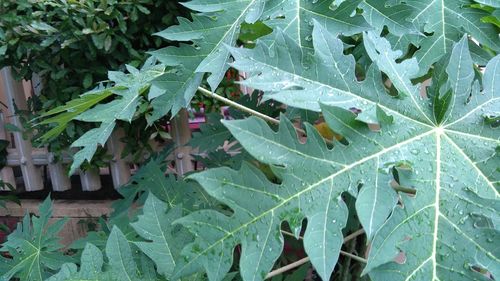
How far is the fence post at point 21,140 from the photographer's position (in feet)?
8.60

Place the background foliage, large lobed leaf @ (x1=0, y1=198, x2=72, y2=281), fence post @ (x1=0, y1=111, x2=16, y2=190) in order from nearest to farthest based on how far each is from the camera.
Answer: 1. large lobed leaf @ (x1=0, y1=198, x2=72, y2=281)
2. the background foliage
3. fence post @ (x1=0, y1=111, x2=16, y2=190)

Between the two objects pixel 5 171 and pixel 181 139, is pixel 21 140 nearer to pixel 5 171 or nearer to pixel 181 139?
pixel 5 171

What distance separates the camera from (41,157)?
106 inches

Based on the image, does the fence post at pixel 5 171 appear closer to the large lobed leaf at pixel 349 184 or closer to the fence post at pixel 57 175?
the fence post at pixel 57 175

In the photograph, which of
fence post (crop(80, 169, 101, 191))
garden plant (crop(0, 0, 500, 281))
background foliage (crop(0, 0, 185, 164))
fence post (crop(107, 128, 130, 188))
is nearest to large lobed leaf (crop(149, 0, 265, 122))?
garden plant (crop(0, 0, 500, 281))

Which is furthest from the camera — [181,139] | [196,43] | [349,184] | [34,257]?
[181,139]

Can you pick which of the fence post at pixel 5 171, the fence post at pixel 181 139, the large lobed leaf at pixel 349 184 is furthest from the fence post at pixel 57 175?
the large lobed leaf at pixel 349 184

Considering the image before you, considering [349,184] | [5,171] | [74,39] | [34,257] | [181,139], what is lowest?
[5,171]

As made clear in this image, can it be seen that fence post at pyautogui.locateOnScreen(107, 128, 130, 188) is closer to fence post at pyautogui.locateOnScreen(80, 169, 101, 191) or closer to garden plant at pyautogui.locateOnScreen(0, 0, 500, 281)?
fence post at pyautogui.locateOnScreen(80, 169, 101, 191)

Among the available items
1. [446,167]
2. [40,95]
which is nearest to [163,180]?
[446,167]

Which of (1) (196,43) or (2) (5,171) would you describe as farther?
(2) (5,171)

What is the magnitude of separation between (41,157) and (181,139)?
80 centimetres

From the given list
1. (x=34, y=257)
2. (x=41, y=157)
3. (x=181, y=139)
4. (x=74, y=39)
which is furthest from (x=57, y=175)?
(x=34, y=257)

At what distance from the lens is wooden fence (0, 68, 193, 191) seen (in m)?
2.53
